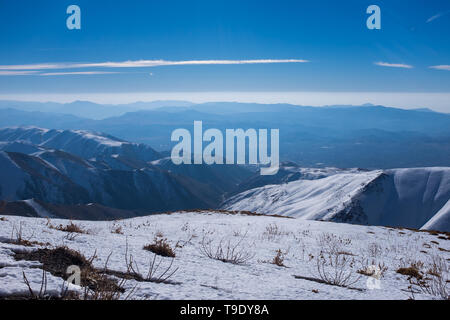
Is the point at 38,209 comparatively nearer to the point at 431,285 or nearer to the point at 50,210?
the point at 50,210

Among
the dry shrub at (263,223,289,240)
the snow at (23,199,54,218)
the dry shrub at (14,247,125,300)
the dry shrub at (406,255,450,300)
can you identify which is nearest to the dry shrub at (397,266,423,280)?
the dry shrub at (406,255,450,300)

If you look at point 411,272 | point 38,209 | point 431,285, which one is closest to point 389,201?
point 411,272

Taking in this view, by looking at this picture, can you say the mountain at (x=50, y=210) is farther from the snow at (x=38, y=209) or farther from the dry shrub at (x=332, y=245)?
the dry shrub at (x=332, y=245)

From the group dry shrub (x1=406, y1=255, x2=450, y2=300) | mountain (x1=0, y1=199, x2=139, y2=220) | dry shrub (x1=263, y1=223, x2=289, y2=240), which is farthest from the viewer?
mountain (x1=0, y1=199, x2=139, y2=220)

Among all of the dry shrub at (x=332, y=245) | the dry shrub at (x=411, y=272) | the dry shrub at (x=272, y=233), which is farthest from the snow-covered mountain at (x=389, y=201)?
the dry shrub at (x=411, y=272)

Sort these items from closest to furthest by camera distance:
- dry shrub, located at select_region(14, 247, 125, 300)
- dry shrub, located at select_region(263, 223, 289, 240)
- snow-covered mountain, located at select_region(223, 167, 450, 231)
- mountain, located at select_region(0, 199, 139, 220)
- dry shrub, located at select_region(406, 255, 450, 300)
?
dry shrub, located at select_region(14, 247, 125, 300)
dry shrub, located at select_region(406, 255, 450, 300)
dry shrub, located at select_region(263, 223, 289, 240)
mountain, located at select_region(0, 199, 139, 220)
snow-covered mountain, located at select_region(223, 167, 450, 231)

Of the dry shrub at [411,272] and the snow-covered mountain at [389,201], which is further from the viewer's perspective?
the snow-covered mountain at [389,201]

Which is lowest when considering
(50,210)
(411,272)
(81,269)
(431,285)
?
(50,210)

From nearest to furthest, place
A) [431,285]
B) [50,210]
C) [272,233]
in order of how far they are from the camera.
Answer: [431,285]
[272,233]
[50,210]

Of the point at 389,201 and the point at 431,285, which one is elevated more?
the point at 431,285

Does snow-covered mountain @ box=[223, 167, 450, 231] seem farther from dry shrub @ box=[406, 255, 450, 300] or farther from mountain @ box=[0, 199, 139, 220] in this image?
dry shrub @ box=[406, 255, 450, 300]
